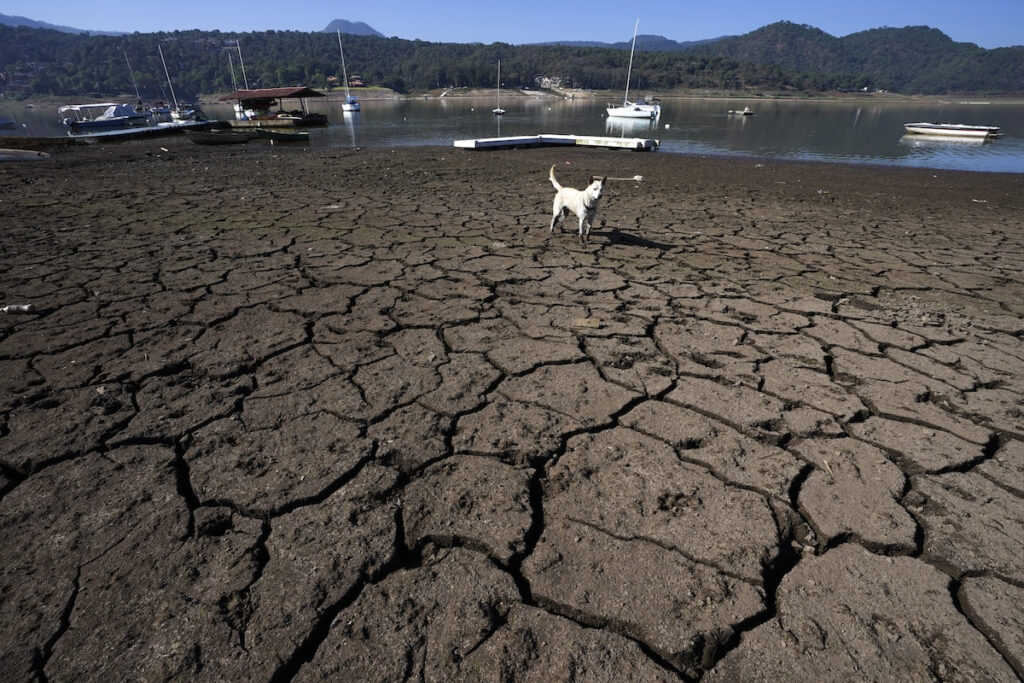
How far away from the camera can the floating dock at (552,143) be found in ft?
45.9

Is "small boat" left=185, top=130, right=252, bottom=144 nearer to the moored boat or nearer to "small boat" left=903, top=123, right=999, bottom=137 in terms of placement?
→ the moored boat

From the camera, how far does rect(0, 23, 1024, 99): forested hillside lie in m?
92.4

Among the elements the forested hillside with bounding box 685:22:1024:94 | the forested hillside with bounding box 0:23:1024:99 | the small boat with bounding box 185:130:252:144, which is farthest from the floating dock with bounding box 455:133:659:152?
the forested hillside with bounding box 685:22:1024:94

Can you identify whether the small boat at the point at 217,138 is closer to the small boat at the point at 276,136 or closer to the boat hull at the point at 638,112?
the small boat at the point at 276,136

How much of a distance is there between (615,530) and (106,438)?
2208 millimetres

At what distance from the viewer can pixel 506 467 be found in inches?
74.5

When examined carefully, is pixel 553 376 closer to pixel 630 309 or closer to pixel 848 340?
pixel 630 309

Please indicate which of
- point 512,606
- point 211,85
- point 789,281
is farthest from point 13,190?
point 211,85

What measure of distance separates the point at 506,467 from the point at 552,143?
15176mm

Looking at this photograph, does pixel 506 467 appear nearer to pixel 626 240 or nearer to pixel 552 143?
pixel 626 240

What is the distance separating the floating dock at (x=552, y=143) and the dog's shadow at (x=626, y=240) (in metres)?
9.96

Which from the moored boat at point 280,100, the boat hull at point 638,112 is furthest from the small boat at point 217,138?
the boat hull at point 638,112

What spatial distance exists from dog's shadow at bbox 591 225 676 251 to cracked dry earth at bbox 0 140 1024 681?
523 mm

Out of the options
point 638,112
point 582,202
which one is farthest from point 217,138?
point 638,112
